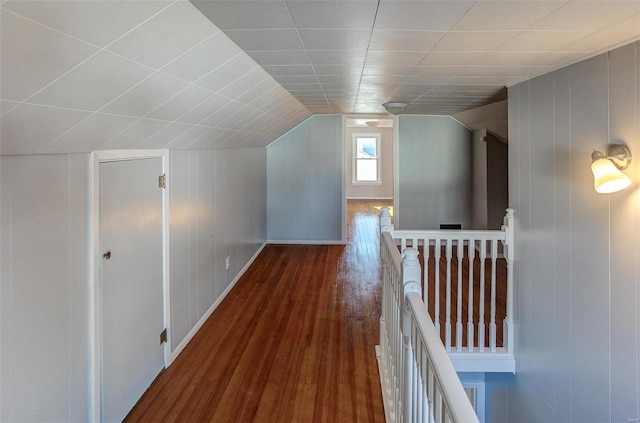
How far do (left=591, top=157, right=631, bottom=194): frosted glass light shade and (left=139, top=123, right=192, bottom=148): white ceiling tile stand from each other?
2222mm

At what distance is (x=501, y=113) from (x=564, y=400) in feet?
10.3

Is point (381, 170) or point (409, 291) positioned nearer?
point (409, 291)

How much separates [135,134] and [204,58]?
2.10 feet

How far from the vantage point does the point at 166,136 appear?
275 centimetres

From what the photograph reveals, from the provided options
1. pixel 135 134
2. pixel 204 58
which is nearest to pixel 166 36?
pixel 204 58

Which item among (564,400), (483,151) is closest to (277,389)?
(564,400)

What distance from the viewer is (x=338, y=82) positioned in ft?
11.0

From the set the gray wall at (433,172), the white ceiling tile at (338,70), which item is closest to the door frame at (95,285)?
the white ceiling tile at (338,70)

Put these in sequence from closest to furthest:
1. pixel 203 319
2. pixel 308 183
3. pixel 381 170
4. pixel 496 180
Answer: pixel 203 319 < pixel 496 180 < pixel 308 183 < pixel 381 170

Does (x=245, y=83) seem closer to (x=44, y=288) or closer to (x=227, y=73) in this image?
(x=227, y=73)

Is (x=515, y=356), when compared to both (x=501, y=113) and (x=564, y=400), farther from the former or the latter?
(x=501, y=113)

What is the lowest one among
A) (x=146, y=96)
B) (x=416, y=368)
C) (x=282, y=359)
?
(x=282, y=359)

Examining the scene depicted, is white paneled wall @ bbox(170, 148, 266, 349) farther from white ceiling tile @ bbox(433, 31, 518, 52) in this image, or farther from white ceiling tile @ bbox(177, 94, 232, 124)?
white ceiling tile @ bbox(433, 31, 518, 52)

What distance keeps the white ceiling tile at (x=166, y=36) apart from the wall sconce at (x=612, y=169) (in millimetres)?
1785
